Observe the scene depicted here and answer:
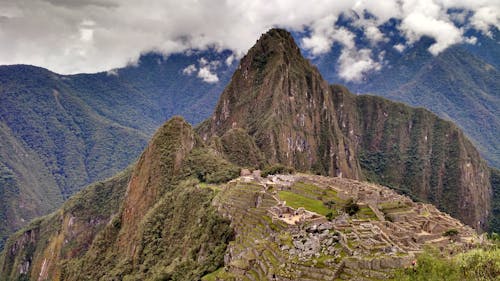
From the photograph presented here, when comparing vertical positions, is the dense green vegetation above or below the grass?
below

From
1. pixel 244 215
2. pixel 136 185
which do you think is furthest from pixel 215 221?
pixel 136 185

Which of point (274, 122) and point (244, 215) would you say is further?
point (274, 122)

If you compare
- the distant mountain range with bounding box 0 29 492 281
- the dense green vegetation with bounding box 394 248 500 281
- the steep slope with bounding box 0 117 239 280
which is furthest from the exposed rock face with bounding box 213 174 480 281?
the steep slope with bounding box 0 117 239 280

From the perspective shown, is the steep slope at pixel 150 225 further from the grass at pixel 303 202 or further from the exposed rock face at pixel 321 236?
the grass at pixel 303 202

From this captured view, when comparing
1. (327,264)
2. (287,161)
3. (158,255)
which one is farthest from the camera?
(287,161)

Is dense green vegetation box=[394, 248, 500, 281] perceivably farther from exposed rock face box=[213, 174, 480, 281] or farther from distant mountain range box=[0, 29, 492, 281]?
exposed rock face box=[213, 174, 480, 281]

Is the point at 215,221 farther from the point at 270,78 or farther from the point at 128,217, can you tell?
the point at 270,78
